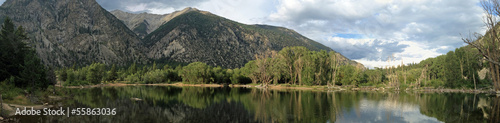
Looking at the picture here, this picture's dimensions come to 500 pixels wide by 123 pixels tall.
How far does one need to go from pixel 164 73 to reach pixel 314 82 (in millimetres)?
94312

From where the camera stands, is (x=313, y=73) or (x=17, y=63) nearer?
(x=17, y=63)

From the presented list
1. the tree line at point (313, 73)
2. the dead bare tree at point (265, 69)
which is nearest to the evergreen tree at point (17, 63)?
the tree line at point (313, 73)

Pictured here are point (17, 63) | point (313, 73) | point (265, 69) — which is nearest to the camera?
point (17, 63)

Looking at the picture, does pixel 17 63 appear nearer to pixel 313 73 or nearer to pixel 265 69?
pixel 265 69

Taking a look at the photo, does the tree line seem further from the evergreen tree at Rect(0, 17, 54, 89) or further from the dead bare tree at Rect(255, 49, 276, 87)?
the evergreen tree at Rect(0, 17, 54, 89)

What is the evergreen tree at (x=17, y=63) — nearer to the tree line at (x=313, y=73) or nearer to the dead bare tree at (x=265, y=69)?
the tree line at (x=313, y=73)

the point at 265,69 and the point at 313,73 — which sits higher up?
the point at 265,69

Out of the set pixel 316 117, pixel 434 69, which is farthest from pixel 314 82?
pixel 316 117

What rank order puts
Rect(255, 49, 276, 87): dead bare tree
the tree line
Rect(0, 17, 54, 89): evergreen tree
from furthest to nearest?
Rect(255, 49, 276, 87): dead bare tree < the tree line < Rect(0, 17, 54, 89): evergreen tree

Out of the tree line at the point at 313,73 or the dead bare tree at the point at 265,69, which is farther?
the dead bare tree at the point at 265,69

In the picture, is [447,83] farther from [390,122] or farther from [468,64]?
[390,122]

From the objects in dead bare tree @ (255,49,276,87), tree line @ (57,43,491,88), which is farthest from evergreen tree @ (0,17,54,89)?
dead bare tree @ (255,49,276,87)

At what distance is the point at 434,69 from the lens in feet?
429

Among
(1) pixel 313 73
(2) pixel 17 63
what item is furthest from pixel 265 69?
(2) pixel 17 63
